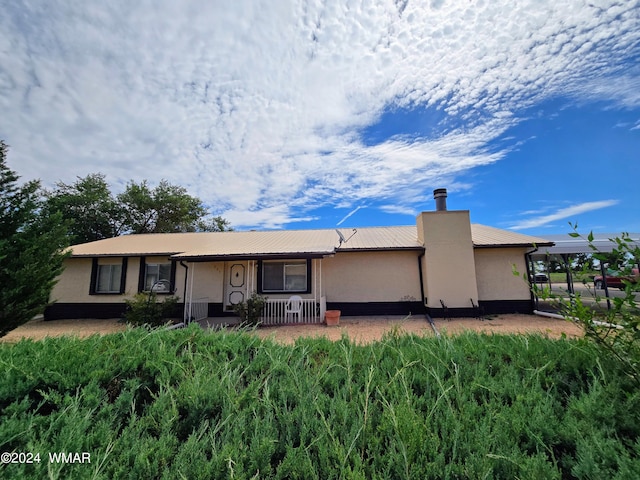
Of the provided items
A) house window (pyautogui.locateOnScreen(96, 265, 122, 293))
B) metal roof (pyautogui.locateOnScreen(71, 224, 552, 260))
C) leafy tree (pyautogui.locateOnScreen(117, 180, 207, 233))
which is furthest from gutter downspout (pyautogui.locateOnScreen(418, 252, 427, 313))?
leafy tree (pyautogui.locateOnScreen(117, 180, 207, 233))

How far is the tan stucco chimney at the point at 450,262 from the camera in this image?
10523 millimetres

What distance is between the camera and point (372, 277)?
452 inches

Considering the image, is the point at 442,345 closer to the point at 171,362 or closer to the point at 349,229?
the point at 171,362

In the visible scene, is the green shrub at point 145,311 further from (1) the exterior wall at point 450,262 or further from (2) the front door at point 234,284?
(1) the exterior wall at point 450,262

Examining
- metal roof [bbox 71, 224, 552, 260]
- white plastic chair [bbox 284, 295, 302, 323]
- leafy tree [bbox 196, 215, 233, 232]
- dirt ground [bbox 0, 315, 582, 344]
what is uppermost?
leafy tree [bbox 196, 215, 233, 232]

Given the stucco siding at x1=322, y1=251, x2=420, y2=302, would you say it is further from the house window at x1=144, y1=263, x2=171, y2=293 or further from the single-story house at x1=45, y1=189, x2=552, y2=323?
the house window at x1=144, y1=263, x2=171, y2=293

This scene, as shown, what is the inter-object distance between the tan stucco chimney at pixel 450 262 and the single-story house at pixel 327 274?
0.13 ft

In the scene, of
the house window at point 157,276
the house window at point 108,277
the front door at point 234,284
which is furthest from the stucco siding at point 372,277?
the house window at point 108,277

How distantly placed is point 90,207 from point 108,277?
54.1 ft

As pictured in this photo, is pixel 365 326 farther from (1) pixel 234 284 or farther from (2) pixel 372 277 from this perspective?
(1) pixel 234 284

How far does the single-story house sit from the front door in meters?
0.04

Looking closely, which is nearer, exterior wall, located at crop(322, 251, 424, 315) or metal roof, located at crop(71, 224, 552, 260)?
metal roof, located at crop(71, 224, 552, 260)

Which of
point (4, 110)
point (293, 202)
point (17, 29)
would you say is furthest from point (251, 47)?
point (293, 202)

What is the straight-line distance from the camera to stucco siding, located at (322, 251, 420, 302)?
37.3 feet
